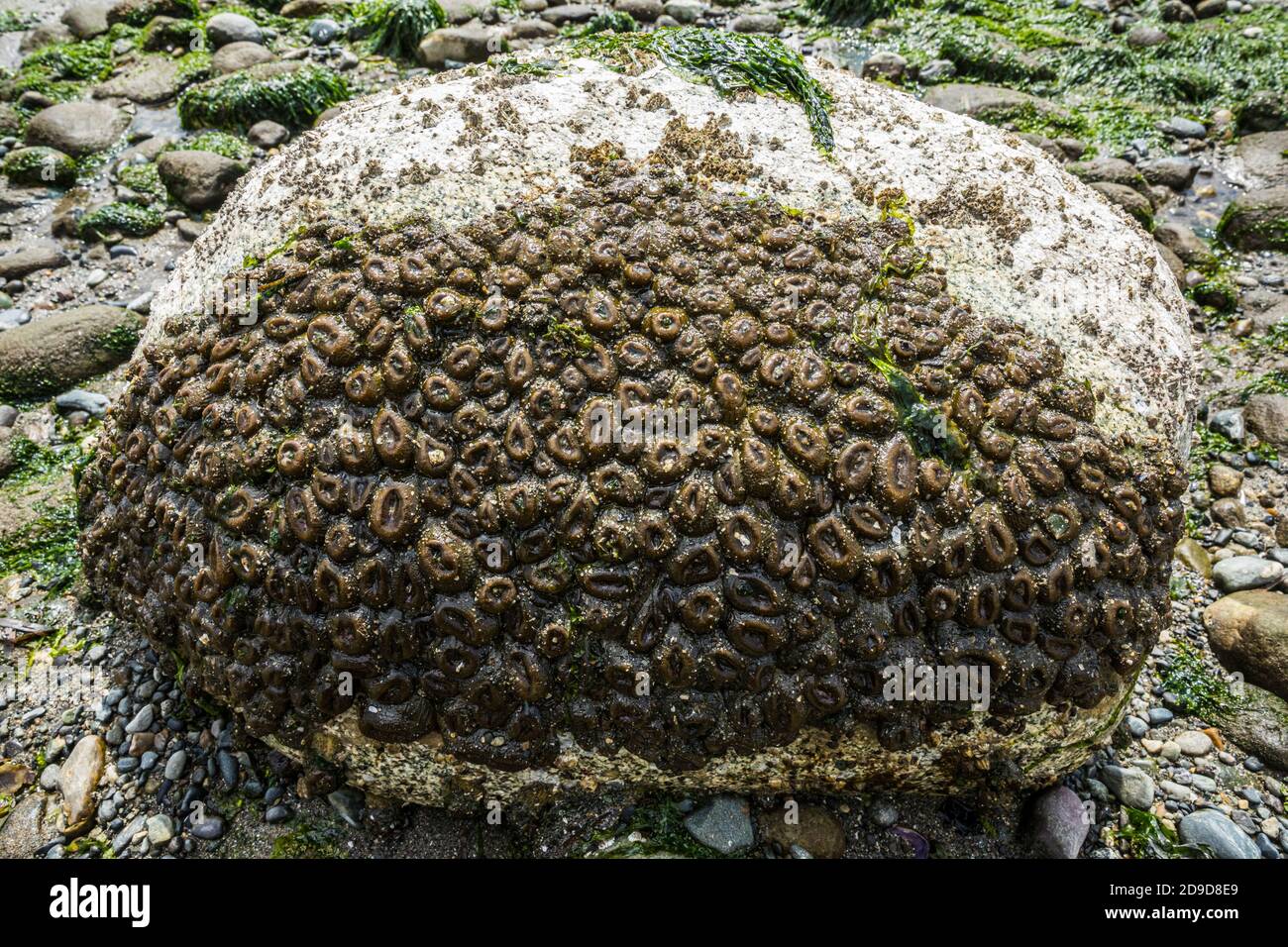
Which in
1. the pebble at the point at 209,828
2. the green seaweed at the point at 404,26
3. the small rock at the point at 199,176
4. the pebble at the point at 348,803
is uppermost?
the green seaweed at the point at 404,26

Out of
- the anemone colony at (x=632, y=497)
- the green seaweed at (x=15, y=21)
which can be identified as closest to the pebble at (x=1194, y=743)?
the anemone colony at (x=632, y=497)

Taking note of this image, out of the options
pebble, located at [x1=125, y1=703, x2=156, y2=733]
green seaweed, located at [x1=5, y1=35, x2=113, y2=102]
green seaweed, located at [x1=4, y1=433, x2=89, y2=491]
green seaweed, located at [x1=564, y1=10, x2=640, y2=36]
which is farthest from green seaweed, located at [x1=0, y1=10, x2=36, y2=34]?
pebble, located at [x1=125, y1=703, x2=156, y2=733]

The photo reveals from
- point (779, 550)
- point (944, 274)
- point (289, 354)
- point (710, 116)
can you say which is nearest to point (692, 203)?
point (710, 116)

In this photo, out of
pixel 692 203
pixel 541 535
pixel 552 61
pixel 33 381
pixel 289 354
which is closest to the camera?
pixel 541 535

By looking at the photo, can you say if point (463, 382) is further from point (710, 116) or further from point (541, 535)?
point (710, 116)

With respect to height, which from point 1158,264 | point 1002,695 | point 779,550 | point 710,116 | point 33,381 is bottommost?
point 33,381

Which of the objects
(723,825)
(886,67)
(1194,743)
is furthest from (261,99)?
(1194,743)

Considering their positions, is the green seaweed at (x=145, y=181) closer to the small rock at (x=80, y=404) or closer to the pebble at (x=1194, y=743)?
the small rock at (x=80, y=404)

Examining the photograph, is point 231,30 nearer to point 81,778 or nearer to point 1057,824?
point 81,778
